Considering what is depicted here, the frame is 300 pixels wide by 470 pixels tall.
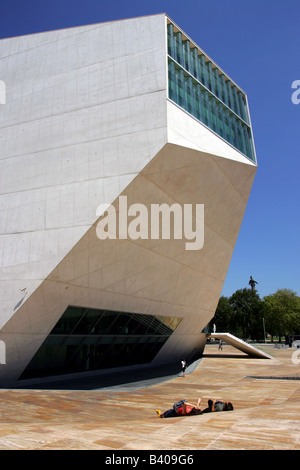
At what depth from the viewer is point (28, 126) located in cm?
1700

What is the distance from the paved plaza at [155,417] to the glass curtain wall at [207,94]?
520 inches

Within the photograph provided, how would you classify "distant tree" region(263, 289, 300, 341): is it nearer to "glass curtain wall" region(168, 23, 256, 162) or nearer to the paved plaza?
the paved plaza

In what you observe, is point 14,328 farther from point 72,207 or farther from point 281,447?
point 281,447

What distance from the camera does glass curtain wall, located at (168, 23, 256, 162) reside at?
1662 cm

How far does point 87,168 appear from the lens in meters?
14.7

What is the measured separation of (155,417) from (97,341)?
976 centimetres

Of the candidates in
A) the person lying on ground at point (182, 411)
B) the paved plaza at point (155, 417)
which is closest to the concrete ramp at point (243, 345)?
the paved plaza at point (155, 417)

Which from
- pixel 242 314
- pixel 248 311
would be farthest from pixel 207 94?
pixel 248 311

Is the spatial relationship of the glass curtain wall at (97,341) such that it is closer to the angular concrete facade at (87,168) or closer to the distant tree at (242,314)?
the angular concrete facade at (87,168)

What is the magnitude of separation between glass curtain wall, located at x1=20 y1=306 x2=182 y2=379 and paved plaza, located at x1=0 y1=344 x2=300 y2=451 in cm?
244

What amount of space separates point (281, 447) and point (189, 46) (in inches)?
780

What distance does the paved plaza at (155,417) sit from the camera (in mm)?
5031

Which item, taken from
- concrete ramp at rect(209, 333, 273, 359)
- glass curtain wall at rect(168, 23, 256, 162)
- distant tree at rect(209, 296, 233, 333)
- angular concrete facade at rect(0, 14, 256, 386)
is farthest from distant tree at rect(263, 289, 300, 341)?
angular concrete facade at rect(0, 14, 256, 386)

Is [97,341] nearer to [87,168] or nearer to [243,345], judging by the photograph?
[87,168]
